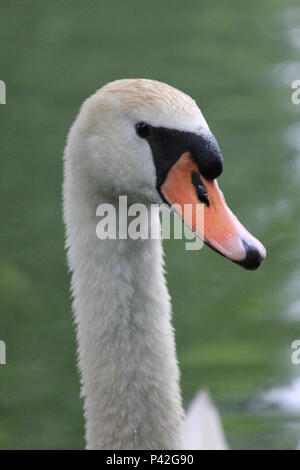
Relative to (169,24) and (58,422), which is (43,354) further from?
(169,24)

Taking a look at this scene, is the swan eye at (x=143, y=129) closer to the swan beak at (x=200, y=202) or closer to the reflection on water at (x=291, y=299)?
the swan beak at (x=200, y=202)

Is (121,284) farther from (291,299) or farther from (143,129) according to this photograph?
(291,299)

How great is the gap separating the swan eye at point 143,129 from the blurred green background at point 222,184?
1309 millimetres

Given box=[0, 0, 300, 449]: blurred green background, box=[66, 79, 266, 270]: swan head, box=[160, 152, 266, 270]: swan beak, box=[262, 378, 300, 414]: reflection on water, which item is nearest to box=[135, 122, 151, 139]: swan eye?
box=[66, 79, 266, 270]: swan head

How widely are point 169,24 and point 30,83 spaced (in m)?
1.00

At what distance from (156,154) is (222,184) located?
2.28 m

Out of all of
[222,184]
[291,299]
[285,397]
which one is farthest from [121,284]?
[222,184]

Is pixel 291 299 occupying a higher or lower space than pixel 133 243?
higher

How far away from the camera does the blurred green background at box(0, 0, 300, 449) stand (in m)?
4.41

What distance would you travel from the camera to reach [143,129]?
3182 millimetres

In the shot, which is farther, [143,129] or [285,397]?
[285,397]

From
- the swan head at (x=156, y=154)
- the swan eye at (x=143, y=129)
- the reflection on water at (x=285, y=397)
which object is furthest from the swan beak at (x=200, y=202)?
the reflection on water at (x=285, y=397)

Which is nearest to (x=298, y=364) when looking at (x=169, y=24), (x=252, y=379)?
(x=252, y=379)
